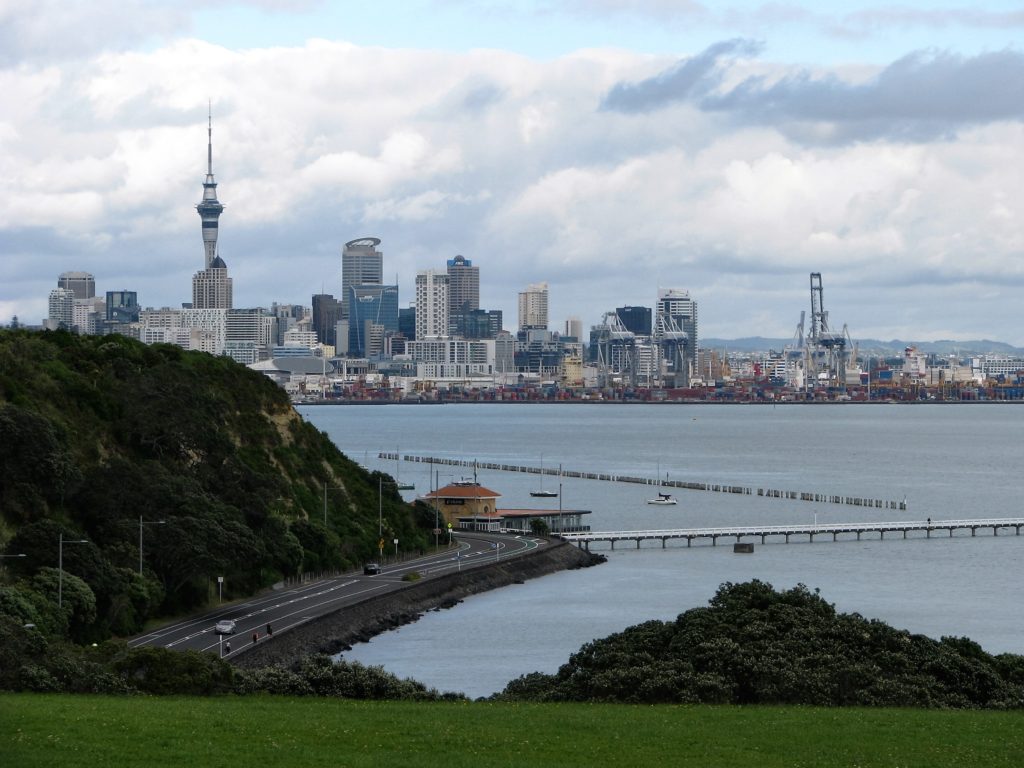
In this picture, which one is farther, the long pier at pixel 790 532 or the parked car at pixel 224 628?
the long pier at pixel 790 532

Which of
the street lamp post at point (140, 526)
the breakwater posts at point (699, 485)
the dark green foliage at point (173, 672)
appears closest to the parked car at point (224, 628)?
the street lamp post at point (140, 526)

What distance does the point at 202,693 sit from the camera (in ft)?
77.5

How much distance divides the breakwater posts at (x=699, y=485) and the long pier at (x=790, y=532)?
11.5m

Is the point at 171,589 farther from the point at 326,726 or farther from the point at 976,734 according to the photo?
the point at 976,734

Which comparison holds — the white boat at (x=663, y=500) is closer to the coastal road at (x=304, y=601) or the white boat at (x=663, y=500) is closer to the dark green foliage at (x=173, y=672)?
the coastal road at (x=304, y=601)

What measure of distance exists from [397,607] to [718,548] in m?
24.6

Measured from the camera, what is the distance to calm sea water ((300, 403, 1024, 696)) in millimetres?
39125

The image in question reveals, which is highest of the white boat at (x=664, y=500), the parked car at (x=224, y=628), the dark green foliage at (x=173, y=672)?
the dark green foliage at (x=173, y=672)

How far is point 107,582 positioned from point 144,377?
Answer: 53.5 feet

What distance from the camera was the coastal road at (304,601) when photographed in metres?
34.2

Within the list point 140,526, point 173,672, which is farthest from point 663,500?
point 173,672

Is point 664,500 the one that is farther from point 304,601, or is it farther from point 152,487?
point 152,487

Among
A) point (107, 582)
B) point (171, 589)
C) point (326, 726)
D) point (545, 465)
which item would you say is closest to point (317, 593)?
point (171, 589)

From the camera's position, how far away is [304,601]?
41.2 meters
